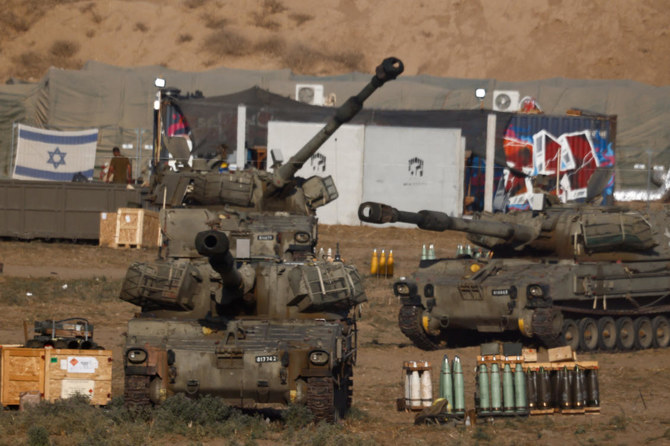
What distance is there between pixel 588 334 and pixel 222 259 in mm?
11233

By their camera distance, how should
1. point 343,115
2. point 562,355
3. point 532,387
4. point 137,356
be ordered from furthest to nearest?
point 343,115, point 562,355, point 532,387, point 137,356

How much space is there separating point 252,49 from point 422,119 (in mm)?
34024

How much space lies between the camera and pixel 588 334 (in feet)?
76.6

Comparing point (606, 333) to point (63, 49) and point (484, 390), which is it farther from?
point (63, 49)

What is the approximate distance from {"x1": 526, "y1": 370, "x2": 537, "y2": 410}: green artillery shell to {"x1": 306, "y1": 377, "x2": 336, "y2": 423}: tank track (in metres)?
3.28

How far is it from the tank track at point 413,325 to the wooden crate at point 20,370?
9554 mm

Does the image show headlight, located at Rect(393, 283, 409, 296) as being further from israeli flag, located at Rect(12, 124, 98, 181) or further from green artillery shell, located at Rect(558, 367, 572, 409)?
israeli flag, located at Rect(12, 124, 98, 181)

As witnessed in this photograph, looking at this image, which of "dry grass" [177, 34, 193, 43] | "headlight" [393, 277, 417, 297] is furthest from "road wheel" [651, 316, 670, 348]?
"dry grass" [177, 34, 193, 43]

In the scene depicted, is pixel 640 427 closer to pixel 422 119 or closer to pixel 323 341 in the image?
pixel 323 341

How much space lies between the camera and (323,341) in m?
14.5

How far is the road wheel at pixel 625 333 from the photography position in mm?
23922

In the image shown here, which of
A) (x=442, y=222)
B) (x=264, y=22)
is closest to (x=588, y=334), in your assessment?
(x=442, y=222)

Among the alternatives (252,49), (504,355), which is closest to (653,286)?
(504,355)

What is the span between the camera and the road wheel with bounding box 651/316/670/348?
81.8 feet
